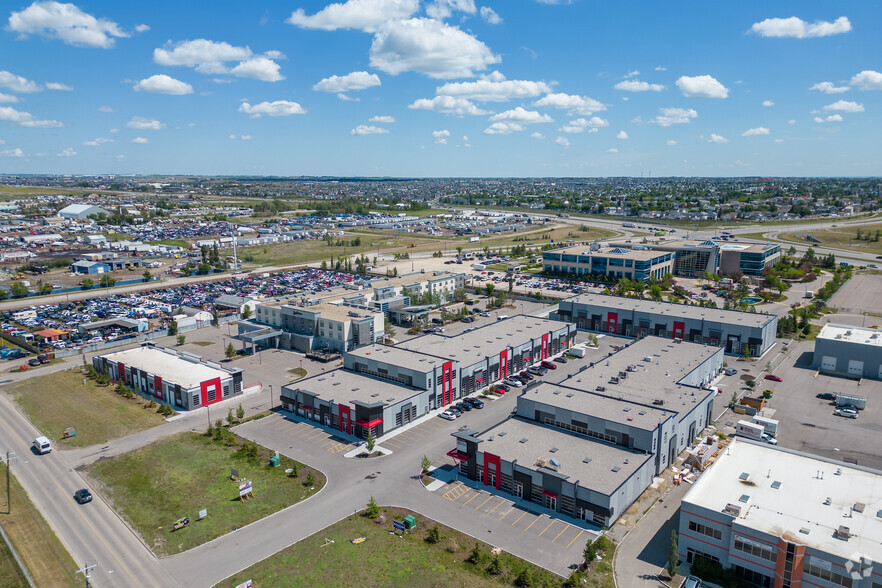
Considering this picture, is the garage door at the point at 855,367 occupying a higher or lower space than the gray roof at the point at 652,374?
lower

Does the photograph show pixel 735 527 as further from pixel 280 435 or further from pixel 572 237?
pixel 572 237

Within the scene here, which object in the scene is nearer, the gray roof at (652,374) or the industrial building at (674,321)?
the gray roof at (652,374)

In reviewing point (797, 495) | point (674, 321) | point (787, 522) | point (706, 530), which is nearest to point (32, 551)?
point (706, 530)

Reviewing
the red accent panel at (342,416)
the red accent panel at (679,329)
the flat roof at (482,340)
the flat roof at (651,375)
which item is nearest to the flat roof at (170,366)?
the red accent panel at (342,416)

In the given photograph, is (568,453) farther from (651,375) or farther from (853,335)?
(853,335)

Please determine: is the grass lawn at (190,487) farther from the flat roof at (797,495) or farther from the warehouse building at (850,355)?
the warehouse building at (850,355)

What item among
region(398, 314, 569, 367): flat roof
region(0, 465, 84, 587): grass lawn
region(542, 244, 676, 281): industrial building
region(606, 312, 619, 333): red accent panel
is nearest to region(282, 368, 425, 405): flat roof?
region(398, 314, 569, 367): flat roof

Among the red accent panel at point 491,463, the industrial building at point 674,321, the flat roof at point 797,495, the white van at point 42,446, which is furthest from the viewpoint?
the industrial building at point 674,321

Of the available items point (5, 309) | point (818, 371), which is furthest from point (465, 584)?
point (5, 309)
